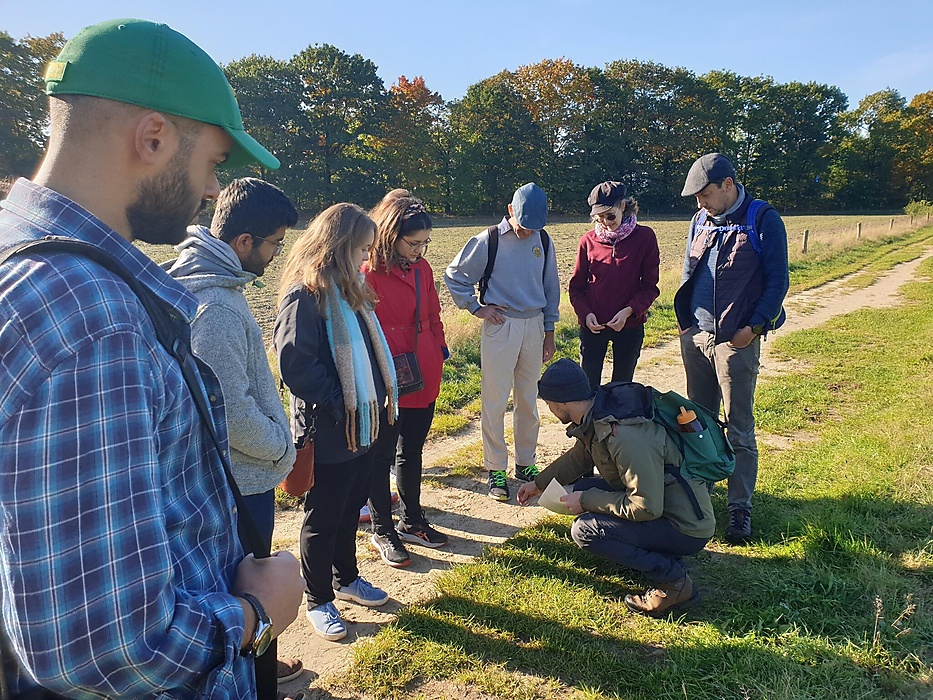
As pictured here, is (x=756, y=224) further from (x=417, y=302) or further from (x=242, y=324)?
(x=242, y=324)

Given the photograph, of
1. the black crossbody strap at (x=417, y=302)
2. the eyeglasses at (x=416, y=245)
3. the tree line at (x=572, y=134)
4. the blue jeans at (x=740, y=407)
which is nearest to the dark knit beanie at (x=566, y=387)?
the black crossbody strap at (x=417, y=302)

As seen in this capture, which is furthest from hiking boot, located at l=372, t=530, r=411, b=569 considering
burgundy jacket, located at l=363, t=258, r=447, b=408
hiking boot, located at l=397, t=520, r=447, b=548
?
burgundy jacket, located at l=363, t=258, r=447, b=408

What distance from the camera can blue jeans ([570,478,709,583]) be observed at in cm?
323

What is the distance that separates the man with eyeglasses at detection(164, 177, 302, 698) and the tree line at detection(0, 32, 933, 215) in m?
46.2

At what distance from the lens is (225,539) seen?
1319 millimetres

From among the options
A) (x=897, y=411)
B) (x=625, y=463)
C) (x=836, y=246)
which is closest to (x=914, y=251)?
(x=836, y=246)

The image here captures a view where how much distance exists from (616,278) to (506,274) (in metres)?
1.02

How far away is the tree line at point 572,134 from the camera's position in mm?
47744

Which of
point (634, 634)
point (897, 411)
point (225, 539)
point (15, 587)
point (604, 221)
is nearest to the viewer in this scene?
point (15, 587)

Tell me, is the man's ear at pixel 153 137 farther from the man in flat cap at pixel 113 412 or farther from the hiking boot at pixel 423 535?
the hiking boot at pixel 423 535

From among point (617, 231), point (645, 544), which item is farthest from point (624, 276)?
point (645, 544)

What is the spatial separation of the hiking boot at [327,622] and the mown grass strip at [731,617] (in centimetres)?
21

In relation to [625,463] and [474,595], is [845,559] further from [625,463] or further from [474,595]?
[474,595]

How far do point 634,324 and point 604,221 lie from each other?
3.11ft
